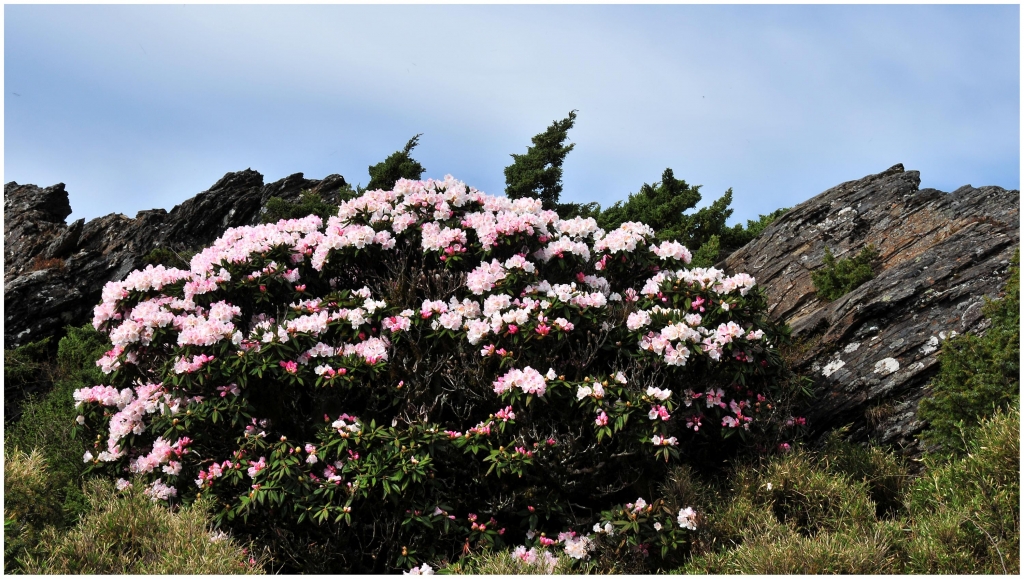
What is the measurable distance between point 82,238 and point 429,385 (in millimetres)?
15584

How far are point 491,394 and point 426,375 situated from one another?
0.65 m

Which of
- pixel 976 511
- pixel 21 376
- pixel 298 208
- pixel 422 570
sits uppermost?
pixel 298 208

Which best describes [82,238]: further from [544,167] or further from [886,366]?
[886,366]

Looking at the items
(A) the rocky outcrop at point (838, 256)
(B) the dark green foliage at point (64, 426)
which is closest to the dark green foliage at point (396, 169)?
(A) the rocky outcrop at point (838, 256)

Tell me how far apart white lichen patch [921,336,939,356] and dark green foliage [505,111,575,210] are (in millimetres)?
12599

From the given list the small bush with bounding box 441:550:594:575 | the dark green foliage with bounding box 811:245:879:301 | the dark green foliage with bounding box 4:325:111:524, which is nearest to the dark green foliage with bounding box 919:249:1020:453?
the dark green foliage with bounding box 811:245:879:301

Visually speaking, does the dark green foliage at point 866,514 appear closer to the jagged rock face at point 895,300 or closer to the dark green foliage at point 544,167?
the jagged rock face at point 895,300

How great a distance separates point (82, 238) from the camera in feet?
62.3

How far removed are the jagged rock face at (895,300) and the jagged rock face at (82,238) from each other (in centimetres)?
1253

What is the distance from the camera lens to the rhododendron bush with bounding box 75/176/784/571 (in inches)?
261

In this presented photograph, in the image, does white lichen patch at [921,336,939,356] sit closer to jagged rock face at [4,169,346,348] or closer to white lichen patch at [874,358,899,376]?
white lichen patch at [874,358,899,376]

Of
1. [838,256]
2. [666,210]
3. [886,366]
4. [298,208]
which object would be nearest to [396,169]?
[298,208]

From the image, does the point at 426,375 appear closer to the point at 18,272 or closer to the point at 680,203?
the point at 680,203

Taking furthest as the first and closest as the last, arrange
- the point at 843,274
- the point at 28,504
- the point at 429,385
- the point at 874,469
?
the point at 843,274 → the point at 874,469 → the point at 429,385 → the point at 28,504
